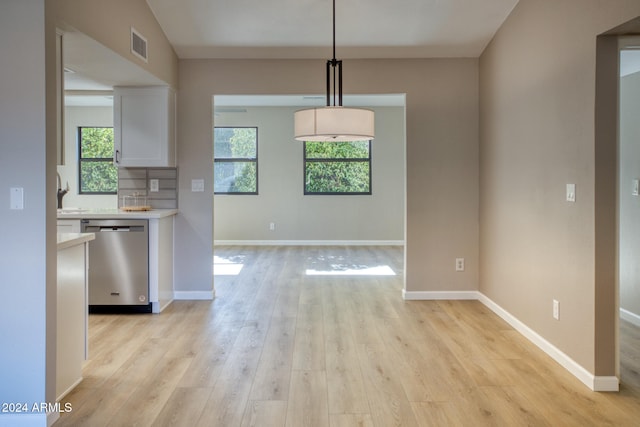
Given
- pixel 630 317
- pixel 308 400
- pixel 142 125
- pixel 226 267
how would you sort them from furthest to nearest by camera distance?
pixel 226 267 → pixel 142 125 → pixel 630 317 → pixel 308 400

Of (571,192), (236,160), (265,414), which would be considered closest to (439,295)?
(571,192)

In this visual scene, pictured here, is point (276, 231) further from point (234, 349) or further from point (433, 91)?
point (234, 349)

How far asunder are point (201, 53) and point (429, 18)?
7.08 ft

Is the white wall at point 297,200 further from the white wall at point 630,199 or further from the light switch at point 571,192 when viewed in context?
the light switch at point 571,192

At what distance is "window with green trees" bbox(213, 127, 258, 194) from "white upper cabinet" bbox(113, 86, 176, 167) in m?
4.52

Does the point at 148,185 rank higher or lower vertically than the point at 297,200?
higher

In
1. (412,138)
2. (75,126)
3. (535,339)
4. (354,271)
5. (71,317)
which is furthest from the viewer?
(75,126)

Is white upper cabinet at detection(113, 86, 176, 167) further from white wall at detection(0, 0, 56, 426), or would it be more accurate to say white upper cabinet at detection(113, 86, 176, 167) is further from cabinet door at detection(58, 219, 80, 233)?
white wall at detection(0, 0, 56, 426)

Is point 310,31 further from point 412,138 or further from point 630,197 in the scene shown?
point 630,197

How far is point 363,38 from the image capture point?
4578 mm

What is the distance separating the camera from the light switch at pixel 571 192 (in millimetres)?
3055

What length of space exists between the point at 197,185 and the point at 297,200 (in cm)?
441

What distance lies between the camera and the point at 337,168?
9.31m

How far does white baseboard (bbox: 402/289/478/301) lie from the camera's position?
5012mm
